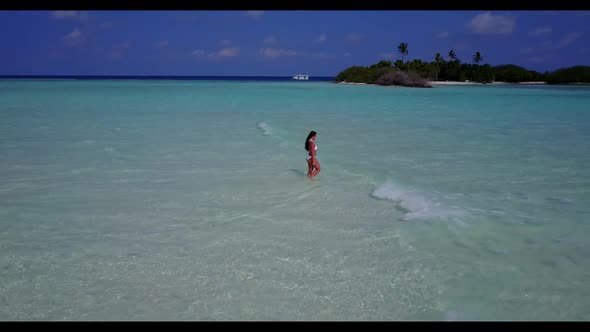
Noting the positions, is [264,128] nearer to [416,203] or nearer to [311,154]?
[311,154]

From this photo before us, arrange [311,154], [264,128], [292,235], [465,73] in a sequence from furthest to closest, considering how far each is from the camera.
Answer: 1. [465,73]
2. [264,128]
3. [311,154]
4. [292,235]

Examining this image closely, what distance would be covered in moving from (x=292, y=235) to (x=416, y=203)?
9.44 ft

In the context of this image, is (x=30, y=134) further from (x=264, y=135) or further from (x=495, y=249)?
(x=495, y=249)

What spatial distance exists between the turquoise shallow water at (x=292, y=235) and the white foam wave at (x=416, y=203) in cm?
4

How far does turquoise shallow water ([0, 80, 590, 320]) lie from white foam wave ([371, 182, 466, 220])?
0.12 feet

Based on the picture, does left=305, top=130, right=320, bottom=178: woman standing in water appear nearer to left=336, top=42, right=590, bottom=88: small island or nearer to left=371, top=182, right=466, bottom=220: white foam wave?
left=371, top=182, right=466, bottom=220: white foam wave

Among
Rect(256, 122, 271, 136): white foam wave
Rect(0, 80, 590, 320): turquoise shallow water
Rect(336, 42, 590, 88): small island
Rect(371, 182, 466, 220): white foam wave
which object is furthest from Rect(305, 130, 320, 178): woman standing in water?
Rect(336, 42, 590, 88): small island

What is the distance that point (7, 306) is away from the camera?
4.58 metres

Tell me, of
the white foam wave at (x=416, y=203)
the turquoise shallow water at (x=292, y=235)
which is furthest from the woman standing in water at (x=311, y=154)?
the white foam wave at (x=416, y=203)

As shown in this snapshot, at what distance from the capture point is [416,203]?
844 cm

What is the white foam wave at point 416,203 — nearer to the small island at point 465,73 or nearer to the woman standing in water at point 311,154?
the woman standing in water at point 311,154

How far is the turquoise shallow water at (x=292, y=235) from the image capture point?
15.5 ft

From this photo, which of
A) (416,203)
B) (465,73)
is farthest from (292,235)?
(465,73)
